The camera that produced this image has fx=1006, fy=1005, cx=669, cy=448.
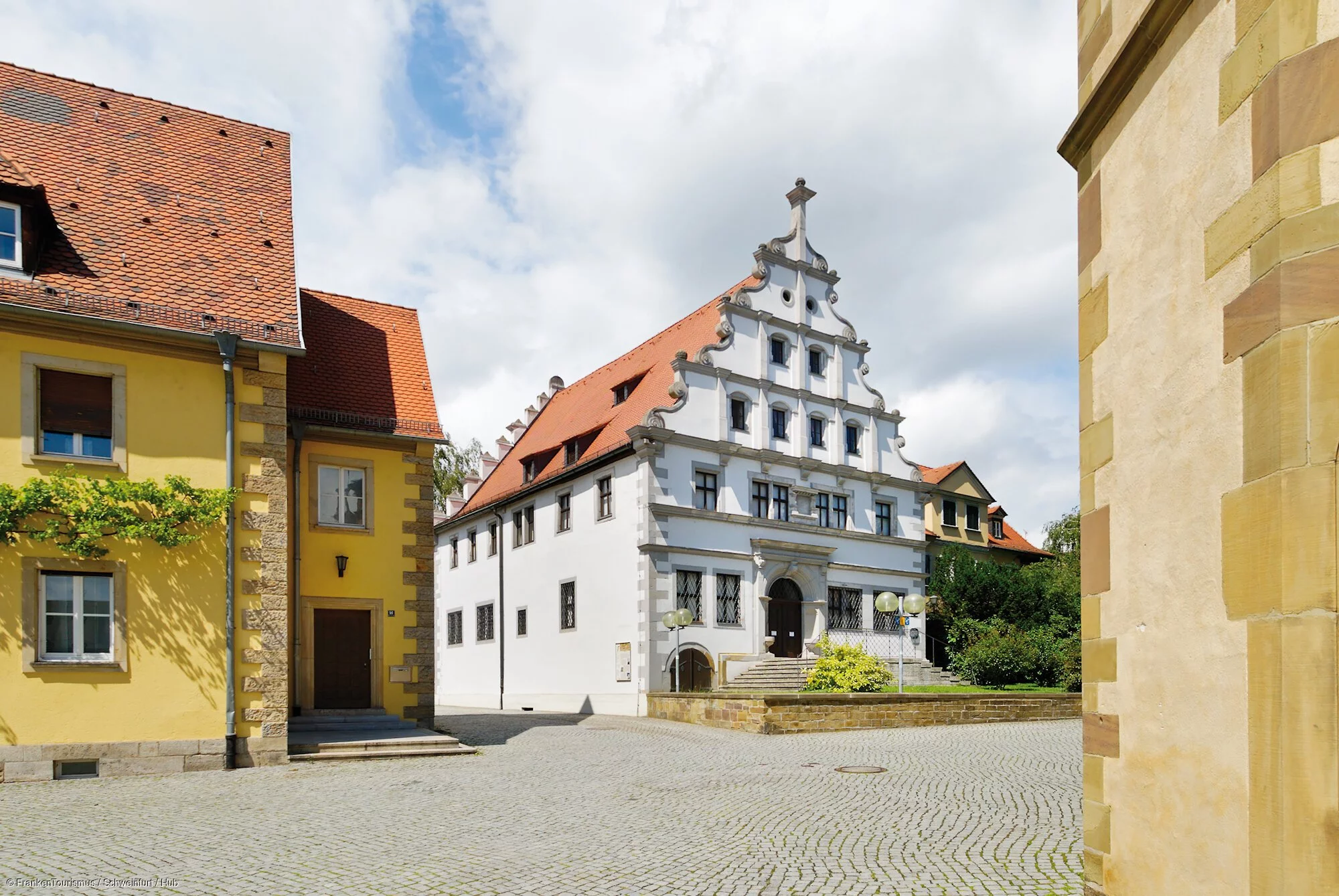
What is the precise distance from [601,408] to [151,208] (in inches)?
676

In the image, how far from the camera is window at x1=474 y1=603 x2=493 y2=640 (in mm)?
34969

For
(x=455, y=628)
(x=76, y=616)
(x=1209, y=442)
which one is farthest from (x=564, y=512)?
(x=1209, y=442)

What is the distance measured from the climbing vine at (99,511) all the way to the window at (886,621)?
2137cm

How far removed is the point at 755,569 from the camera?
91.9 ft

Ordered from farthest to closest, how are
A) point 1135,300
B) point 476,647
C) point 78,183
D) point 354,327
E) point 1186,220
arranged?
1. point 476,647
2. point 354,327
3. point 78,183
4. point 1135,300
5. point 1186,220

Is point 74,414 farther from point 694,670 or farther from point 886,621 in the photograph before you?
point 886,621

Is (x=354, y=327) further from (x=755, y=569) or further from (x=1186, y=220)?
(x=1186, y=220)

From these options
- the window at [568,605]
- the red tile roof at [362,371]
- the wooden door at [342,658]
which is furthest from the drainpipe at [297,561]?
the window at [568,605]

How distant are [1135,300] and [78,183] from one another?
1633cm

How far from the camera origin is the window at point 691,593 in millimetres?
26516

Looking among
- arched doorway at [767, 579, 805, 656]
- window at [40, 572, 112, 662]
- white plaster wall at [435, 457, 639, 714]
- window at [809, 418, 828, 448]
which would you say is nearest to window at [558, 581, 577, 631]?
white plaster wall at [435, 457, 639, 714]

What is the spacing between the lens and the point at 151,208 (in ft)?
53.8

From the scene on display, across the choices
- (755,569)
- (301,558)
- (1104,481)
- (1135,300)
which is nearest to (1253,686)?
(1104,481)

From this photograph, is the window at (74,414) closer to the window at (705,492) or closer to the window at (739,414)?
the window at (705,492)
